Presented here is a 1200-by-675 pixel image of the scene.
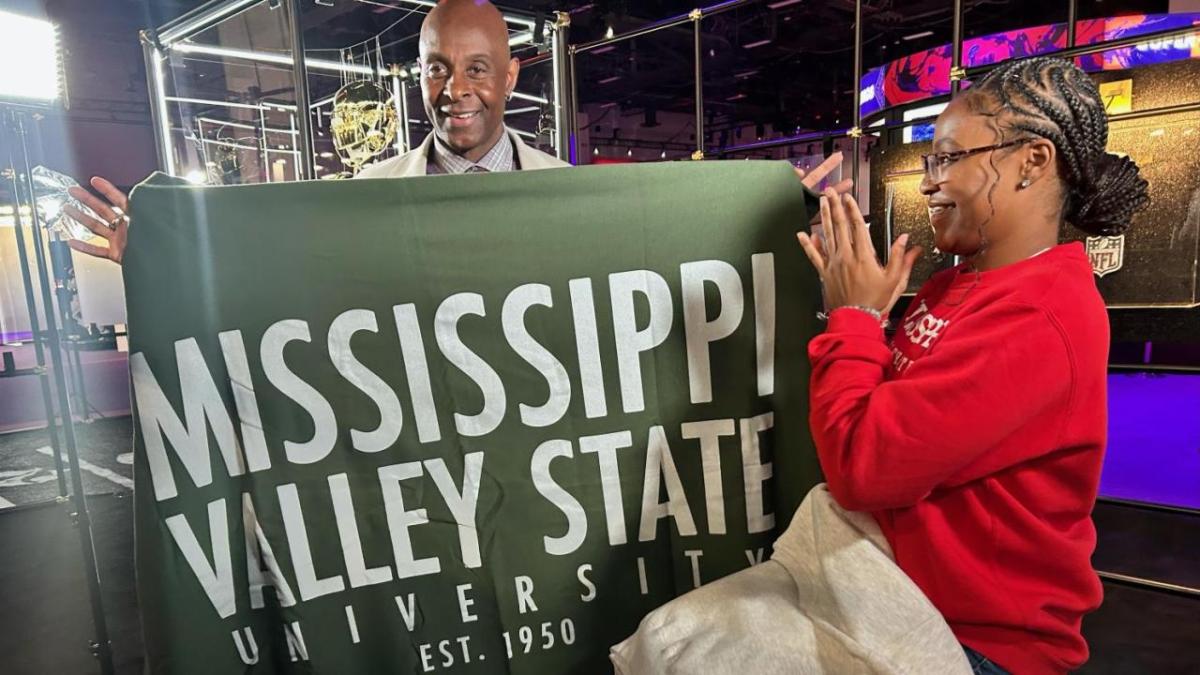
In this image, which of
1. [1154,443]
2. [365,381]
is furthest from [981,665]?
[1154,443]

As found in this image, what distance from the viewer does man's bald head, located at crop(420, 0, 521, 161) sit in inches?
A: 68.3

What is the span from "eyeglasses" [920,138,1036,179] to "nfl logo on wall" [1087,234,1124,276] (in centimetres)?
256

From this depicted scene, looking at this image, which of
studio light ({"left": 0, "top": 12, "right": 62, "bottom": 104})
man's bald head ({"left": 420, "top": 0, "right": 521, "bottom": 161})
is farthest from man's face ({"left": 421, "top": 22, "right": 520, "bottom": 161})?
studio light ({"left": 0, "top": 12, "right": 62, "bottom": 104})

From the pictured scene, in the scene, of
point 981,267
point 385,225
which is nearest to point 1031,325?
point 981,267

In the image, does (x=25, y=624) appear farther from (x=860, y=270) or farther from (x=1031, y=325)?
(x=1031, y=325)

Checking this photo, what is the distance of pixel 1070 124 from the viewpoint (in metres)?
0.95

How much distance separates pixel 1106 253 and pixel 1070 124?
270 cm

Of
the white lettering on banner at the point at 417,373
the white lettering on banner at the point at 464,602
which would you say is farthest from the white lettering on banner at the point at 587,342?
the white lettering on banner at the point at 464,602

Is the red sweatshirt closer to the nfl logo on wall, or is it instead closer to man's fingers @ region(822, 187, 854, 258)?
man's fingers @ region(822, 187, 854, 258)

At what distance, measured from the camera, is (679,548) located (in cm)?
136

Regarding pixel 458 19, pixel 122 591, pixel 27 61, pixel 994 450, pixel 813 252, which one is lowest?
pixel 122 591

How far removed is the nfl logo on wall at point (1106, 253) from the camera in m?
3.04

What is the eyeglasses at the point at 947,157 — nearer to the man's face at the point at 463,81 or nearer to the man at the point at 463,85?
the man at the point at 463,85

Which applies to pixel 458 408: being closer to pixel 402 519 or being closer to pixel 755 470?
pixel 402 519
